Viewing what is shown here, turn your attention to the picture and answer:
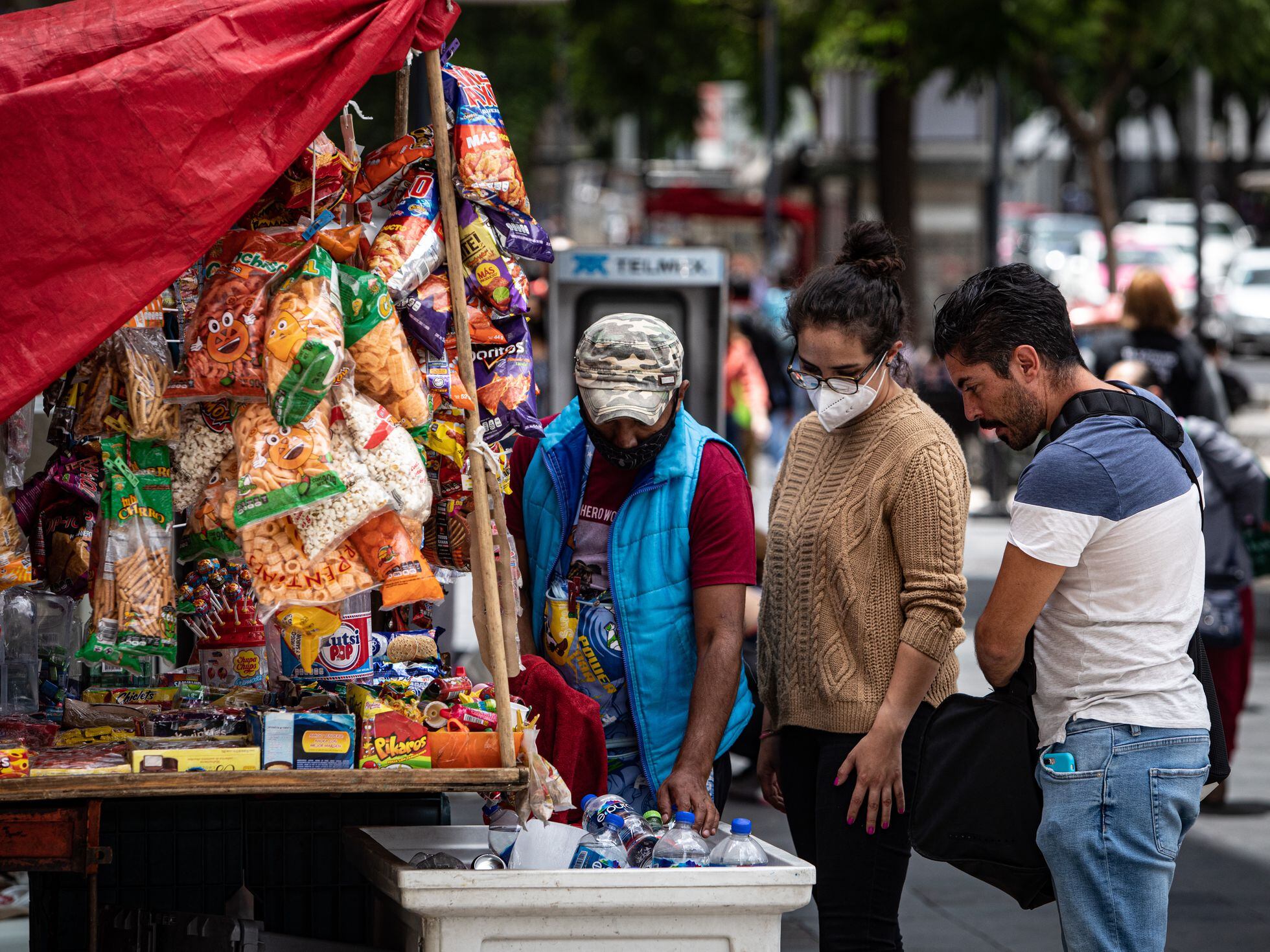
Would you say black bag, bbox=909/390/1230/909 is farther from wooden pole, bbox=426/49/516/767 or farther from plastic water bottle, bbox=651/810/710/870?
wooden pole, bbox=426/49/516/767

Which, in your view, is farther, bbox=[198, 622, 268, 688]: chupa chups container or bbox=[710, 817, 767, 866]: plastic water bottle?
bbox=[198, 622, 268, 688]: chupa chups container

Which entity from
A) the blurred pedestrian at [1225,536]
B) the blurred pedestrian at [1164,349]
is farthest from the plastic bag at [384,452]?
the blurred pedestrian at [1164,349]

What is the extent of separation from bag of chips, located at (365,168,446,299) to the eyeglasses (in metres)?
0.82

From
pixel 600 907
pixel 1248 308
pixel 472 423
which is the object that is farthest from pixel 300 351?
pixel 1248 308

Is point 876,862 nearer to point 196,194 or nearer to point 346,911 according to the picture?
point 346,911

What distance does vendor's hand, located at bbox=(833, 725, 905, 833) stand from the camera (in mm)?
3365

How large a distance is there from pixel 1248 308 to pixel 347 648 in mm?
29151

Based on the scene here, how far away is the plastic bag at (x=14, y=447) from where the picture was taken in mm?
3213

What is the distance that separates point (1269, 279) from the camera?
1190 inches

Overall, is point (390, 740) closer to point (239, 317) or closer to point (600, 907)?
point (600, 907)

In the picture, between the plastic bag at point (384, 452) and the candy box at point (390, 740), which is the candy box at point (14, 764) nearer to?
the candy box at point (390, 740)

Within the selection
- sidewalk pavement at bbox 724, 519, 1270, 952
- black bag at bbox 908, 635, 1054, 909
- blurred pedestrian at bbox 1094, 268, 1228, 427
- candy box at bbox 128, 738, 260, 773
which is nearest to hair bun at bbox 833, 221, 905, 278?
black bag at bbox 908, 635, 1054, 909

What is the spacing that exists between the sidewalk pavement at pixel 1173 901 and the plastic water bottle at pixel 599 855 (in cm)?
233

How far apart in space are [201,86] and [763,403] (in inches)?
411
